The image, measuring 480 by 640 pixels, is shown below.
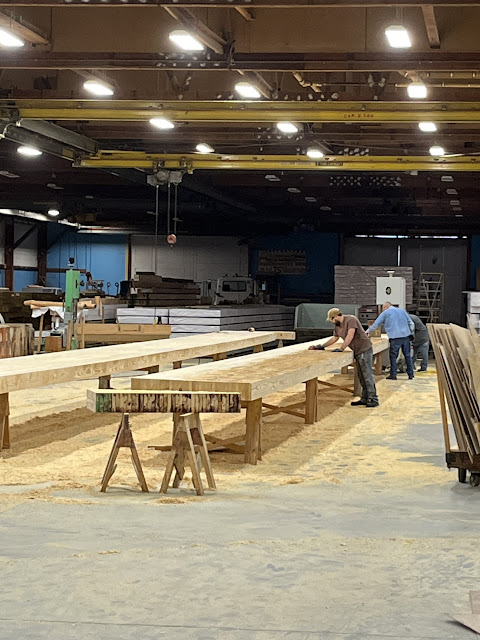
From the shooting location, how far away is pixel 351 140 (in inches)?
651

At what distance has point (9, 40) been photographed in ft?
33.6

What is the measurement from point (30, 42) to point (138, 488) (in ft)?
19.1

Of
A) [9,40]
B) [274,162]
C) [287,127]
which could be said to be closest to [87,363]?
[9,40]

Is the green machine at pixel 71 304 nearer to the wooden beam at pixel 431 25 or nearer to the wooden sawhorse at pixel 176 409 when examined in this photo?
the wooden beam at pixel 431 25

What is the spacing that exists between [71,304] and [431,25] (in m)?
10.7

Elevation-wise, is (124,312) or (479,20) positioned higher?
(479,20)

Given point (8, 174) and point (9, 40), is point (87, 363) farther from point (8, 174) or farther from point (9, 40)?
point (8, 174)

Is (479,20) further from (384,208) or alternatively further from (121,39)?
(384,208)

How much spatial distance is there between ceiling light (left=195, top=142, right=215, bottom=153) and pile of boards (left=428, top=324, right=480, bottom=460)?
9327 mm

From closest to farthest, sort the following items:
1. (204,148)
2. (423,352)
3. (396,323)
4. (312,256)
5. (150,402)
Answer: (150,402) < (204,148) < (396,323) < (423,352) < (312,256)

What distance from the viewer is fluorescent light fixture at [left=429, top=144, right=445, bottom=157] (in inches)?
663

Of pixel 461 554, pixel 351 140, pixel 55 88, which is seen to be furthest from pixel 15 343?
pixel 461 554

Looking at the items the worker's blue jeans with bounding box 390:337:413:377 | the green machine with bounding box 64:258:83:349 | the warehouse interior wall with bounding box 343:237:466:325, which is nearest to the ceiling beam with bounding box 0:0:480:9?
the green machine with bounding box 64:258:83:349

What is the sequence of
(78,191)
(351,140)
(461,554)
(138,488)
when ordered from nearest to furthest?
(461,554) → (138,488) → (351,140) → (78,191)
